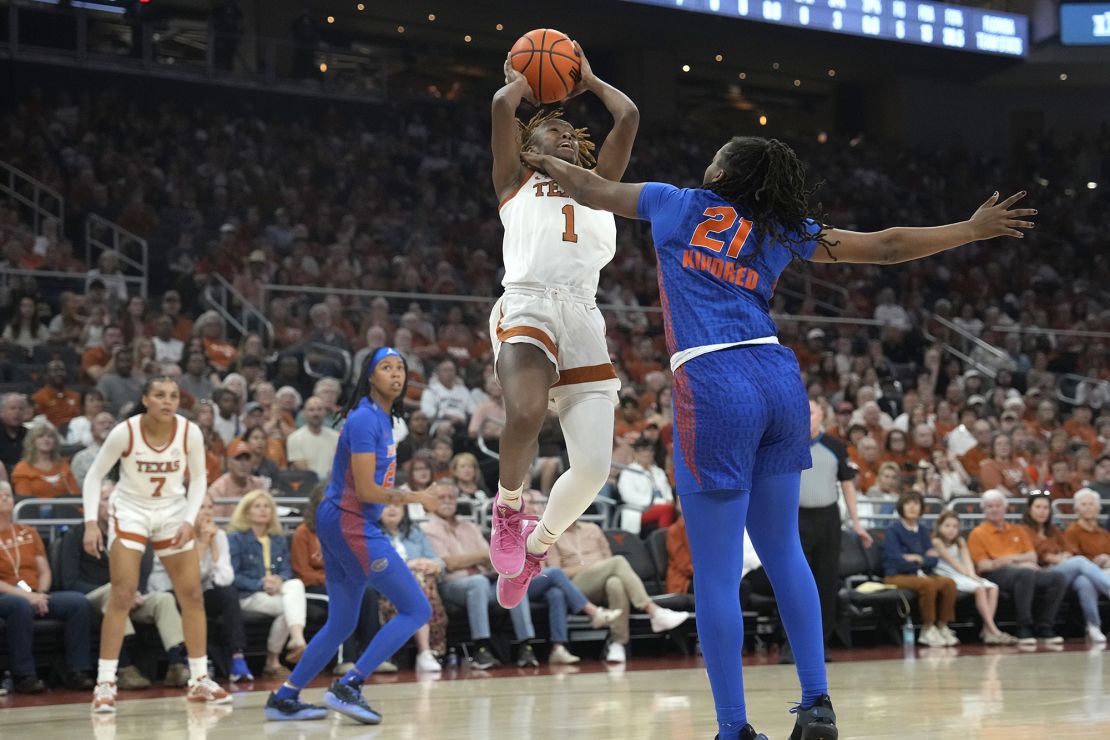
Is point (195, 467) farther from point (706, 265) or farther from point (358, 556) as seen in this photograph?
point (706, 265)

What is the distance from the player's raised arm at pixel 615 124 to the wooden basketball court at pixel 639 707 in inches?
90.4

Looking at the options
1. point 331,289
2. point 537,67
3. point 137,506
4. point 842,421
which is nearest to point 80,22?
point 331,289

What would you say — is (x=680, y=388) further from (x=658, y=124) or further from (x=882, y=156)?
(x=882, y=156)

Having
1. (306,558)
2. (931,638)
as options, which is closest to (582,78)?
(306,558)

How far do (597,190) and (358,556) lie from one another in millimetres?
2885

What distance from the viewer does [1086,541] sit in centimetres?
1117

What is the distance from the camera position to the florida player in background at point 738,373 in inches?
152

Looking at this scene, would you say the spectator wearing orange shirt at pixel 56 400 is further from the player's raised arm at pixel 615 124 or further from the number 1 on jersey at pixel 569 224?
the player's raised arm at pixel 615 124

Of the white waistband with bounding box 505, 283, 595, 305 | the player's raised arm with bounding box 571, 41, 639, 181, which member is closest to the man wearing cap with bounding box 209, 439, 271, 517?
the white waistband with bounding box 505, 283, 595, 305

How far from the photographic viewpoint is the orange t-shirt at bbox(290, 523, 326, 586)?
8.84 meters

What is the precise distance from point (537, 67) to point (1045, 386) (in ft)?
41.8

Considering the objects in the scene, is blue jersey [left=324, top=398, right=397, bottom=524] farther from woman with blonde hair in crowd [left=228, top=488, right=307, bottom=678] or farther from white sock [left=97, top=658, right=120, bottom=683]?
woman with blonde hair in crowd [left=228, top=488, right=307, bottom=678]

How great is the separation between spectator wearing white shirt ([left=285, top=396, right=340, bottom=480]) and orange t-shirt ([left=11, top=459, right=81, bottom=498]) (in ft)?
5.79

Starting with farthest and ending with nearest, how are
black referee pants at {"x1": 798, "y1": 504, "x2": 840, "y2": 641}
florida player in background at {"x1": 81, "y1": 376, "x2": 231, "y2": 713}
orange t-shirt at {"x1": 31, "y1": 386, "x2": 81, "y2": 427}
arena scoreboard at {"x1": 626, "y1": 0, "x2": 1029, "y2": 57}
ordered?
arena scoreboard at {"x1": 626, "y1": 0, "x2": 1029, "y2": 57}
orange t-shirt at {"x1": 31, "y1": 386, "x2": 81, "y2": 427}
black referee pants at {"x1": 798, "y1": 504, "x2": 840, "y2": 641}
florida player in background at {"x1": 81, "y1": 376, "x2": 231, "y2": 713}
